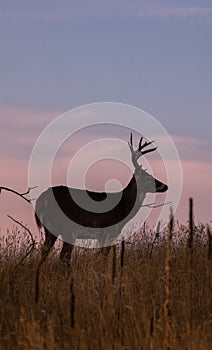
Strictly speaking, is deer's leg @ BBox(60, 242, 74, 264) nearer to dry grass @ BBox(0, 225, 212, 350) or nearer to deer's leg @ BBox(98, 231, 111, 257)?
dry grass @ BBox(0, 225, 212, 350)

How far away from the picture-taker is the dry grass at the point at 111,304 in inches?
250

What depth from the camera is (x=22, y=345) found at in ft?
22.1

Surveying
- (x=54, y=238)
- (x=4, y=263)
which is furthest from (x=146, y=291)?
(x=54, y=238)

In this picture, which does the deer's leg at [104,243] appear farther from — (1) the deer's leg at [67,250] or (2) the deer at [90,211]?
(1) the deer's leg at [67,250]

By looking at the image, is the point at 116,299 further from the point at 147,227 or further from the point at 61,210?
the point at 61,210

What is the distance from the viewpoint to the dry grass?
6.34 meters

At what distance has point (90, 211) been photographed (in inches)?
673

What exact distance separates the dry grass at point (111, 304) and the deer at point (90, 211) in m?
2.36

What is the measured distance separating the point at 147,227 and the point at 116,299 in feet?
22.3

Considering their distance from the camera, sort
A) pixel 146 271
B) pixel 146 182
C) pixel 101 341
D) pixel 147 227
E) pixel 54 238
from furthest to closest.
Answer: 1. pixel 146 182
2. pixel 54 238
3. pixel 147 227
4. pixel 146 271
5. pixel 101 341

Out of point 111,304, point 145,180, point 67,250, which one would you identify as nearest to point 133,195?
point 145,180

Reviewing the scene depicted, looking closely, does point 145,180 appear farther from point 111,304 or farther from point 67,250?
point 111,304

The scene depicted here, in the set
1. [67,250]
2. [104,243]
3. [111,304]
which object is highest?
[104,243]

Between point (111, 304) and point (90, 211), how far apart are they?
373 inches
